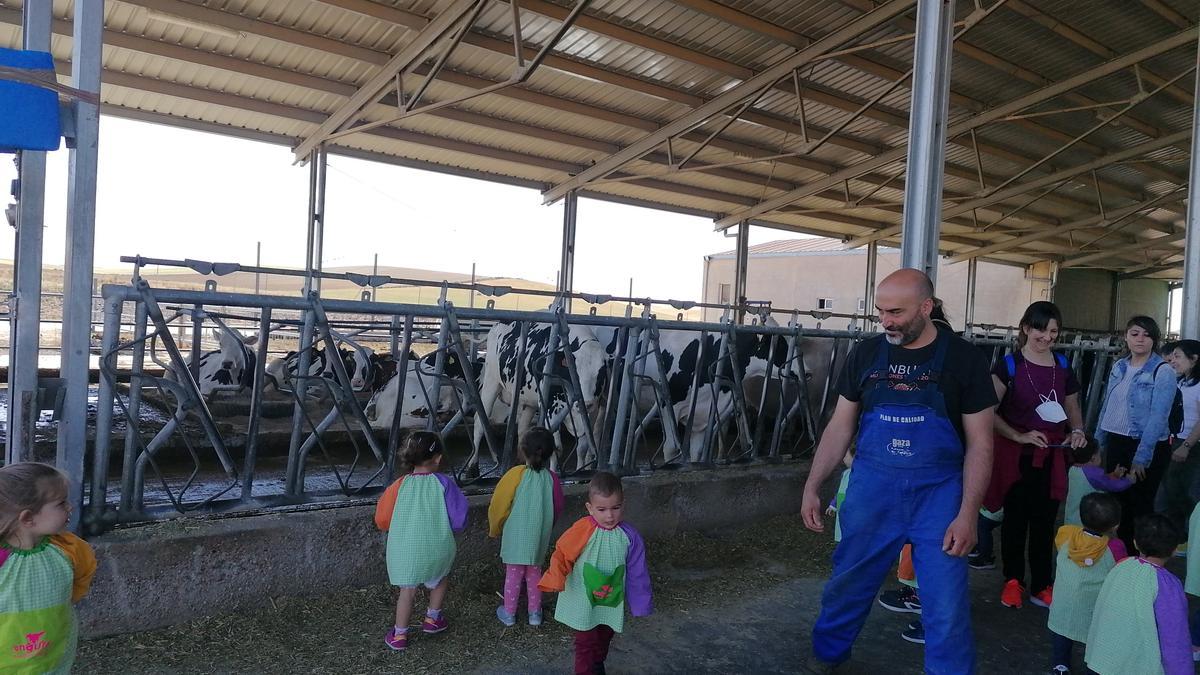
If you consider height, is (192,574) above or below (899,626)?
above

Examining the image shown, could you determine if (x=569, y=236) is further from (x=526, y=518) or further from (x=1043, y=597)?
(x=526, y=518)

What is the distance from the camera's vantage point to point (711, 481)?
5.02 meters

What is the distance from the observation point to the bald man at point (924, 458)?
112 inches

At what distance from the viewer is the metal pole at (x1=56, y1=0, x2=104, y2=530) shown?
9.91 ft

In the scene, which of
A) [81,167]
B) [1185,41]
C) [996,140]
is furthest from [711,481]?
[996,140]

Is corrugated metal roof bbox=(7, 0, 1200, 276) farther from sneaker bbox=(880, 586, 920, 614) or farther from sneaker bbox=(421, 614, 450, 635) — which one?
sneaker bbox=(421, 614, 450, 635)

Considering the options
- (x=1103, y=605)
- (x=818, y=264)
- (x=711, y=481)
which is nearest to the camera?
(x=1103, y=605)

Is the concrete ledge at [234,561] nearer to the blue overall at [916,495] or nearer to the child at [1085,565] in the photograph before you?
the blue overall at [916,495]

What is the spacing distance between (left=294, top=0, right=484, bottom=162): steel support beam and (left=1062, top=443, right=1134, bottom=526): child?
7461 millimetres

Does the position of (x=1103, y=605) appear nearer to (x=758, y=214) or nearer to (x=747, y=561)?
(x=747, y=561)

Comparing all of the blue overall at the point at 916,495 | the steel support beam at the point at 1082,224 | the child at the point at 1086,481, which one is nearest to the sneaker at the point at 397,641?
the blue overall at the point at 916,495

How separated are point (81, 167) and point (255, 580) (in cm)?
174

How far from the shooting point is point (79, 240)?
3043 millimetres

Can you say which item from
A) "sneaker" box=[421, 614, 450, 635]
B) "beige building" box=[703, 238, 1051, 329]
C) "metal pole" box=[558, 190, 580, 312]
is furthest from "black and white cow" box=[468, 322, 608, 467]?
"beige building" box=[703, 238, 1051, 329]
